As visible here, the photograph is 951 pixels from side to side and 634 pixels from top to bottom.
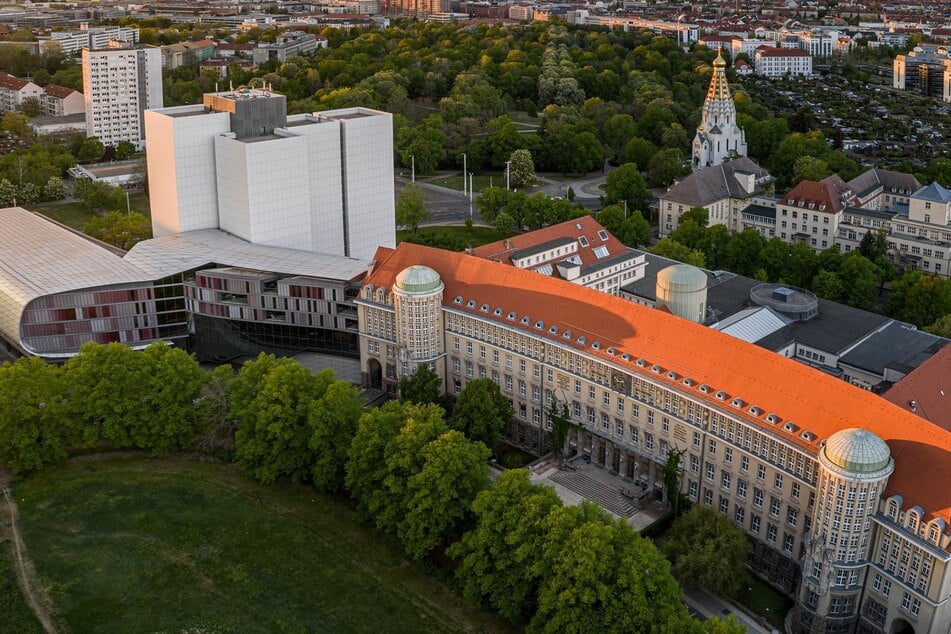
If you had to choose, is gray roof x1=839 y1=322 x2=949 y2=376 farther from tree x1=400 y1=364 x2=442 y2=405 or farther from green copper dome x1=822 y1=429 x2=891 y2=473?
tree x1=400 y1=364 x2=442 y2=405

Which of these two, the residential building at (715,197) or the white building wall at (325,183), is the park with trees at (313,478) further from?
the residential building at (715,197)

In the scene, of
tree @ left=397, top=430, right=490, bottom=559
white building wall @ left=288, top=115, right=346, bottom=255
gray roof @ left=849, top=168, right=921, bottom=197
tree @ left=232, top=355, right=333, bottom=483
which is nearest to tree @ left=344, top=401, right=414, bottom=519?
tree @ left=397, top=430, right=490, bottom=559

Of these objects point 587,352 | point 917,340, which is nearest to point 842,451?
point 587,352

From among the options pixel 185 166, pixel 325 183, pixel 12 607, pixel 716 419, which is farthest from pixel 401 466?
pixel 185 166

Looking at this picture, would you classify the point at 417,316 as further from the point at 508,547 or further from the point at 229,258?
the point at 508,547

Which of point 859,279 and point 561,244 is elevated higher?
point 561,244

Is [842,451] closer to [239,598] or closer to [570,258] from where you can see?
[239,598]

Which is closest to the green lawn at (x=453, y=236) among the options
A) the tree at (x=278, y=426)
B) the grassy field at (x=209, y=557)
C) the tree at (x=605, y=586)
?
the tree at (x=278, y=426)

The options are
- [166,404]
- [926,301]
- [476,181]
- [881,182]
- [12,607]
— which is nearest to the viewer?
[12,607]
